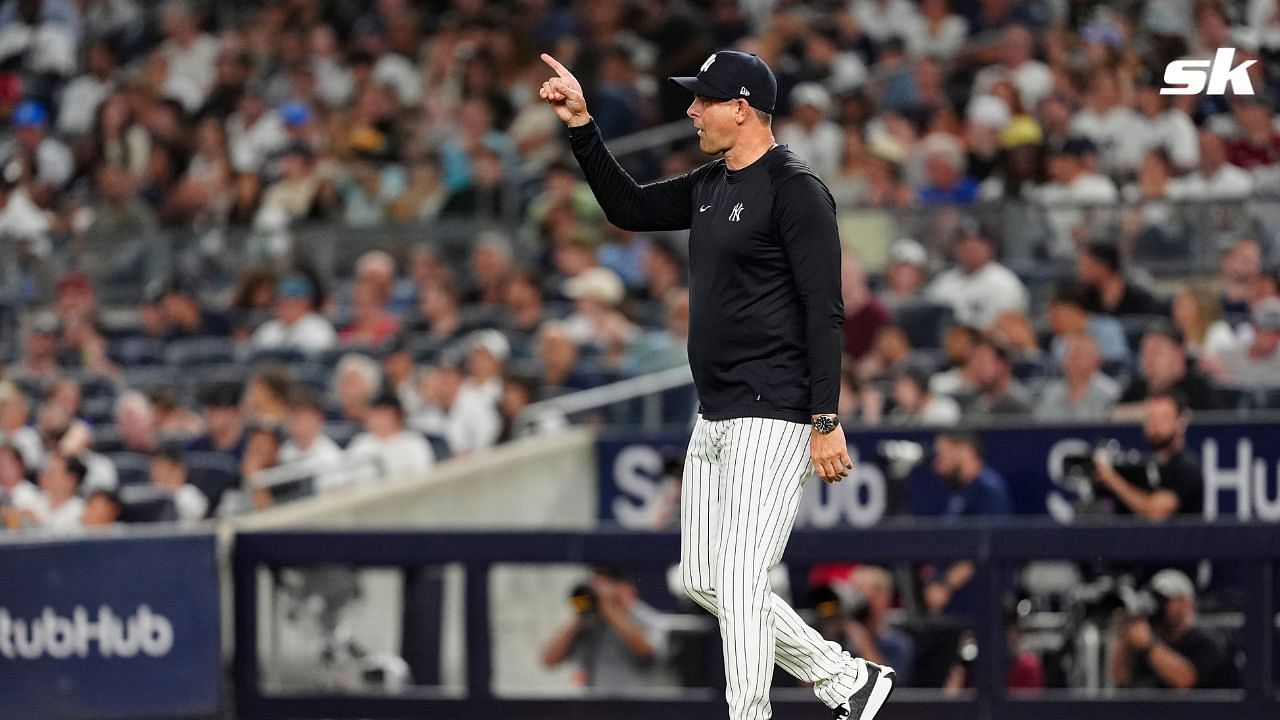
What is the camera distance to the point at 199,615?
29.4 feet

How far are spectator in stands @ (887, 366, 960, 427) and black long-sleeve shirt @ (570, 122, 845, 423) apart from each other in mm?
5192

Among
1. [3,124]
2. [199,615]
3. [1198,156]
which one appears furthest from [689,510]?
[3,124]

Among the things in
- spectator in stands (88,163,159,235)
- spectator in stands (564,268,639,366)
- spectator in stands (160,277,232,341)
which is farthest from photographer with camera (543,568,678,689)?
spectator in stands (88,163,159,235)

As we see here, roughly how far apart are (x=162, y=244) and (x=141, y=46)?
4.37 metres

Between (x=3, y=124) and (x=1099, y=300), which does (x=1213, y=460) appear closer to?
(x=1099, y=300)

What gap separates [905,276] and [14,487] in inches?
199

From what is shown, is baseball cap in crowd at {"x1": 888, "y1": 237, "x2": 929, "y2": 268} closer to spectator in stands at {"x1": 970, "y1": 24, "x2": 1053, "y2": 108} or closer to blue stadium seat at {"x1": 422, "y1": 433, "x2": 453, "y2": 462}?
spectator in stands at {"x1": 970, "y1": 24, "x2": 1053, "y2": 108}

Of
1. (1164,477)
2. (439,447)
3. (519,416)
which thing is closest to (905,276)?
(519,416)

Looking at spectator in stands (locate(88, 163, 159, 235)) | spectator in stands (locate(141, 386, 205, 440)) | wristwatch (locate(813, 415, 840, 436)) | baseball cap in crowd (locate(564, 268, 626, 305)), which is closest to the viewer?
wristwatch (locate(813, 415, 840, 436))

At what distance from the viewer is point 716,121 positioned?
18.2 ft

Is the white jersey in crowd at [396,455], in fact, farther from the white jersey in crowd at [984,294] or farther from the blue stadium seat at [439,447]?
the white jersey in crowd at [984,294]

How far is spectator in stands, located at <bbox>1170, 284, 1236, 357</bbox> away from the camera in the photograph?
424 inches

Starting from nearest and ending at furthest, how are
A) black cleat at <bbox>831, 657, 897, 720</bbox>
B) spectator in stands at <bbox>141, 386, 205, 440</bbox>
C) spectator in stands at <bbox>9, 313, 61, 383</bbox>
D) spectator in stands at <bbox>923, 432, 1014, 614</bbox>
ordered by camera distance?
black cleat at <bbox>831, 657, 897, 720</bbox> → spectator in stands at <bbox>923, 432, 1014, 614</bbox> → spectator in stands at <bbox>141, 386, 205, 440</bbox> → spectator in stands at <bbox>9, 313, 61, 383</bbox>

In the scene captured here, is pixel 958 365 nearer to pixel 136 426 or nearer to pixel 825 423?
pixel 136 426
